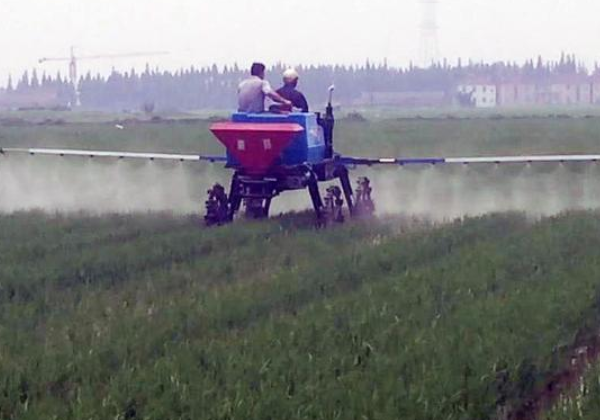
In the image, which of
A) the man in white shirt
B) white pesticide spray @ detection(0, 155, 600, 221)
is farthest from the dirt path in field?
white pesticide spray @ detection(0, 155, 600, 221)

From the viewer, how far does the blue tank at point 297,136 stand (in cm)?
1427

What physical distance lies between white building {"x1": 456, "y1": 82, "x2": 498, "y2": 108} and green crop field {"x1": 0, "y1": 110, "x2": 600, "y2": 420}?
12049 cm

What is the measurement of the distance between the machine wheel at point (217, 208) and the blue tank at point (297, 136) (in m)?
0.42

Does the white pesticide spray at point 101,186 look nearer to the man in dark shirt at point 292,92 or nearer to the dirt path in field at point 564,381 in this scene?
the man in dark shirt at point 292,92

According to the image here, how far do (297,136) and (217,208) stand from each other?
1.42 meters

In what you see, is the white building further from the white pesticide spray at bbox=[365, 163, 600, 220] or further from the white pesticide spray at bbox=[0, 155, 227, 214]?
the white pesticide spray at bbox=[0, 155, 227, 214]

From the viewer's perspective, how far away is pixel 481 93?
14062cm

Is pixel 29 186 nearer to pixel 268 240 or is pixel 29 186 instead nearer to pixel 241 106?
pixel 241 106

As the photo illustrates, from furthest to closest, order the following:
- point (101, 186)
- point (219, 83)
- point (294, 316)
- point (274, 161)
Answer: point (219, 83) → point (101, 186) → point (274, 161) → point (294, 316)

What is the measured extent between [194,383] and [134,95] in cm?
13173

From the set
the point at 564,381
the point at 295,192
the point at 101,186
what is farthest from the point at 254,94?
the point at 564,381

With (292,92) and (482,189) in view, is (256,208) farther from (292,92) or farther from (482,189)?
(482,189)

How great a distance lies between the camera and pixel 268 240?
12.7m

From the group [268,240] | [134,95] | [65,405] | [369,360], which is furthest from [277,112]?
[134,95]
